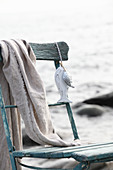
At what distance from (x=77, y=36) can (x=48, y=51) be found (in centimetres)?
461

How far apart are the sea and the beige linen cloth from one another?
368 centimetres

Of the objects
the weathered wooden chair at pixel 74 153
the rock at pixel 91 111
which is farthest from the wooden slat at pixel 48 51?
the rock at pixel 91 111

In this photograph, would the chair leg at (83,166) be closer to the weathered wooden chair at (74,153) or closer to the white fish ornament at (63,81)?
the weathered wooden chair at (74,153)

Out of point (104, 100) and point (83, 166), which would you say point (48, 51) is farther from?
point (104, 100)

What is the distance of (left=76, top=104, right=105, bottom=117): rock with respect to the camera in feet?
18.5

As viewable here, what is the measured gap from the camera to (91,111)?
5629 mm

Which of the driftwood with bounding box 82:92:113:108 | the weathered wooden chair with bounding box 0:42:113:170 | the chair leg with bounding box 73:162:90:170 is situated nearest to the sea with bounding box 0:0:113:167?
the driftwood with bounding box 82:92:113:108

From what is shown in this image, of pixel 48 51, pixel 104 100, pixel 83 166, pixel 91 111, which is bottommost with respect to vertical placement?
pixel 91 111

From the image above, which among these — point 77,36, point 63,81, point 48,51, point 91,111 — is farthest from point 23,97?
point 77,36

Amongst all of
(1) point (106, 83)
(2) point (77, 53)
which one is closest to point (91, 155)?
(1) point (106, 83)

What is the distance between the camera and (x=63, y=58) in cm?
244

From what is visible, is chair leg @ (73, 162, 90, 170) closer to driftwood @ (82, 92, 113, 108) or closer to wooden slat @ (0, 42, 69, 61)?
wooden slat @ (0, 42, 69, 61)

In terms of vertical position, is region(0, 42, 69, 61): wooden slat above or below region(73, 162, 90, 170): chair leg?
above

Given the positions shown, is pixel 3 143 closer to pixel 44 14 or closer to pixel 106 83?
pixel 106 83
